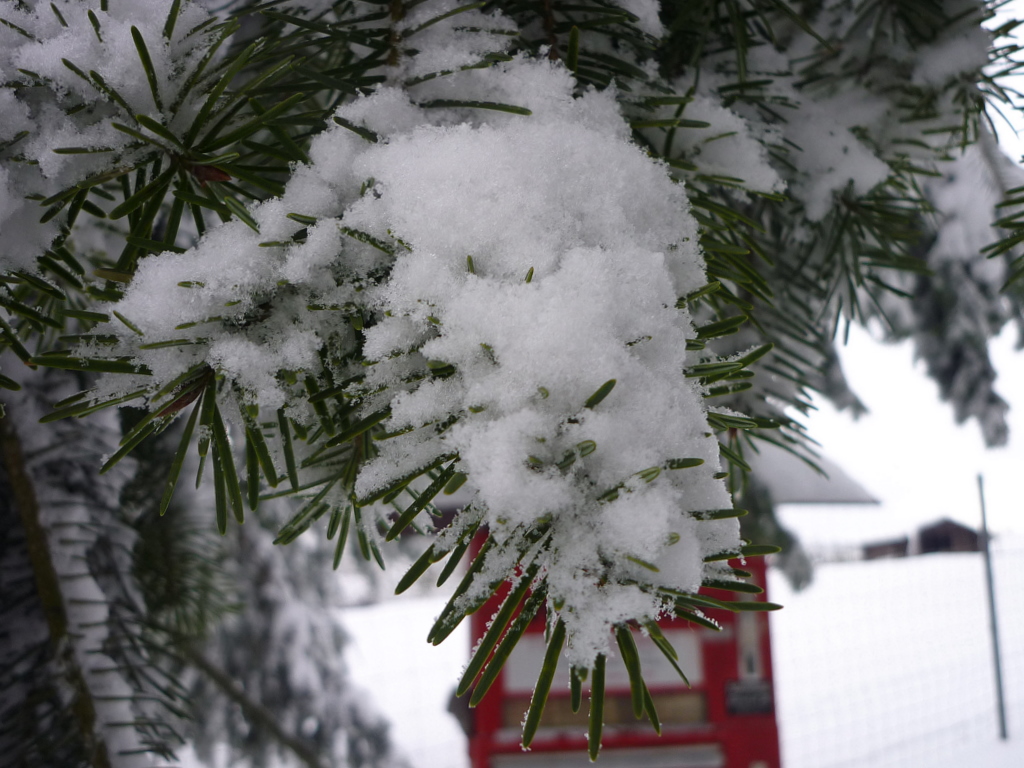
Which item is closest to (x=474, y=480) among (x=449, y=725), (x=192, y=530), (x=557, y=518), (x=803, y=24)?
(x=557, y=518)

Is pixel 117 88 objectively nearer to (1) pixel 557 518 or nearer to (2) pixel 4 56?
(2) pixel 4 56

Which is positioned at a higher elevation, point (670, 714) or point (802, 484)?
point (802, 484)

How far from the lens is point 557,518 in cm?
20

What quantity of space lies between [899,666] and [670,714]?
3.38 metres

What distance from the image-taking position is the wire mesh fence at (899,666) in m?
3.68

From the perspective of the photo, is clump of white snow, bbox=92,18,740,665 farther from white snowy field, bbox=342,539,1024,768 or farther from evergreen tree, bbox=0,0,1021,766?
white snowy field, bbox=342,539,1024,768

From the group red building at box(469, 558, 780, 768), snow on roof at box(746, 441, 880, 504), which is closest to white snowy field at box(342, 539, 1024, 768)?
red building at box(469, 558, 780, 768)

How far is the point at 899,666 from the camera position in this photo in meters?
4.39

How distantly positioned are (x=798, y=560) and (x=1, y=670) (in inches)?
74.0

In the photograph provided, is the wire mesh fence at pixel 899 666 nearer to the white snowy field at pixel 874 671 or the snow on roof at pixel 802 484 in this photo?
the white snowy field at pixel 874 671

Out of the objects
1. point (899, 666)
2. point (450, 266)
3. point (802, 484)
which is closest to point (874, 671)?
point (899, 666)

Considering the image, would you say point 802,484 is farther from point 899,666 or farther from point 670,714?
point 899,666

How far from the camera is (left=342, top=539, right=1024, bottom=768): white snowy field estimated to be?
3.69 metres

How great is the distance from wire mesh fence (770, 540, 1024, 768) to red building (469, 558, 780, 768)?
1832 mm
